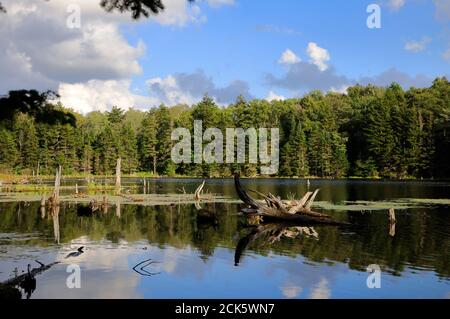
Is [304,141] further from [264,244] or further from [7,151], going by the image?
[264,244]

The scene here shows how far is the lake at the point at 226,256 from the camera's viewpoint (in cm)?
1294

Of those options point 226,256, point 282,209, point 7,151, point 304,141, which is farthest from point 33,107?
point 304,141

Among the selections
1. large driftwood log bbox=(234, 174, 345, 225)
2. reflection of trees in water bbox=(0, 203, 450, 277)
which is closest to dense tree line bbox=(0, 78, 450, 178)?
reflection of trees in water bbox=(0, 203, 450, 277)

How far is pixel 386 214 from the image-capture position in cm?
2891

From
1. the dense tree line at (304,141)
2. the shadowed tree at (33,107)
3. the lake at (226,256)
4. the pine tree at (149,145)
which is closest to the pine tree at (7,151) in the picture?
the dense tree line at (304,141)

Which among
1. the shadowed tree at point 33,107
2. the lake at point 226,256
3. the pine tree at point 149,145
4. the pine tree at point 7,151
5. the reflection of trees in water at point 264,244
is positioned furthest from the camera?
the pine tree at point 149,145

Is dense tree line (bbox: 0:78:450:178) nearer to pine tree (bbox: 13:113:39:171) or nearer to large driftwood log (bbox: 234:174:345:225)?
pine tree (bbox: 13:113:39:171)

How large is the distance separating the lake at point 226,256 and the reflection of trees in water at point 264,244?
0.16 feet

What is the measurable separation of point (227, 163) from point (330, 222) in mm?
71421

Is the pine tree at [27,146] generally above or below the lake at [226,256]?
above

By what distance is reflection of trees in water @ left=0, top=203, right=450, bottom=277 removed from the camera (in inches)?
670

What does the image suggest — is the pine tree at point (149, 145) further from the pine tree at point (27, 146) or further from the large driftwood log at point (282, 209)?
the large driftwood log at point (282, 209)

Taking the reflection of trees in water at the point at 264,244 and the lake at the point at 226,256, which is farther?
the reflection of trees in water at the point at 264,244

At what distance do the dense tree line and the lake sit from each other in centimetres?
6058
